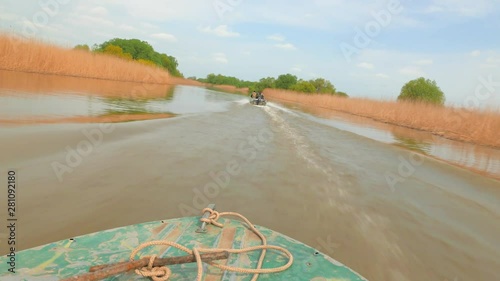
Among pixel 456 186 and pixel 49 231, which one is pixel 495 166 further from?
pixel 49 231

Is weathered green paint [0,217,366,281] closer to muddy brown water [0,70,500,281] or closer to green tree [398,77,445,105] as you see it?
muddy brown water [0,70,500,281]

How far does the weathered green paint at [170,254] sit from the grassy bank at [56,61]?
17.4 metres

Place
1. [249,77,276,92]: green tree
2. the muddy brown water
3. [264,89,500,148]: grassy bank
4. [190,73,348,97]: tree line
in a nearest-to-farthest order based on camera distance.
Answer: the muddy brown water
[264,89,500,148]: grassy bank
[190,73,348,97]: tree line
[249,77,276,92]: green tree

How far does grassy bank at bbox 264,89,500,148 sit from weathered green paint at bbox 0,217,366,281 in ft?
46.5

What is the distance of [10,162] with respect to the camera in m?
4.24

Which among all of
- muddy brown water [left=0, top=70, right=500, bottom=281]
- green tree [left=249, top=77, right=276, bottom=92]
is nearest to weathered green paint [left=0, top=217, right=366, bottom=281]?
muddy brown water [left=0, top=70, right=500, bottom=281]

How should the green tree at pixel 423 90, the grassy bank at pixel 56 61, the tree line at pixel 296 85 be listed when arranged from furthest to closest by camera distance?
the tree line at pixel 296 85
the green tree at pixel 423 90
the grassy bank at pixel 56 61

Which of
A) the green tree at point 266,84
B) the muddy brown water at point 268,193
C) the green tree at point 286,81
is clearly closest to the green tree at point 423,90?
the green tree at point 286,81

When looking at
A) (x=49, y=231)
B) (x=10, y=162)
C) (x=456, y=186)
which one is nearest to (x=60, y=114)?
(x=10, y=162)

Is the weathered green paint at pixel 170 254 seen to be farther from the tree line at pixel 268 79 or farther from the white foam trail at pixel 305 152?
the tree line at pixel 268 79

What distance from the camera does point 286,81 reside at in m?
78.6

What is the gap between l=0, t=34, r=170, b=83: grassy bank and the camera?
1552 centimetres

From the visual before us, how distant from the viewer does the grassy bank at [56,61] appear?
15.5 meters

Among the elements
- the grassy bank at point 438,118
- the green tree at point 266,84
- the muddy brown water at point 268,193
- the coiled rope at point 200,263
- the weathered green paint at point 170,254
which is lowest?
the muddy brown water at point 268,193
